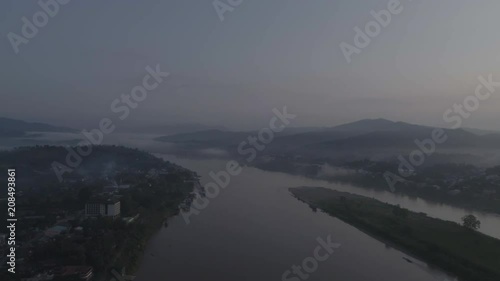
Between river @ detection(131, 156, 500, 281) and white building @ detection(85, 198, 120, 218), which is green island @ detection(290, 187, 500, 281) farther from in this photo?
white building @ detection(85, 198, 120, 218)

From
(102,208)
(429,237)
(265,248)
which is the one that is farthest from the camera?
(102,208)

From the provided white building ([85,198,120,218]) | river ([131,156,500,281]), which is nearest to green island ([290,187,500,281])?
river ([131,156,500,281])

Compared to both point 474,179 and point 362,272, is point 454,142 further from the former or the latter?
point 362,272

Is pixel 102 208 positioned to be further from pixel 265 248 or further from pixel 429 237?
pixel 429 237

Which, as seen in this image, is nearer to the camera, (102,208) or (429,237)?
(429,237)

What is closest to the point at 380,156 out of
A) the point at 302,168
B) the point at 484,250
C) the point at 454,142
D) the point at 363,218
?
the point at 302,168

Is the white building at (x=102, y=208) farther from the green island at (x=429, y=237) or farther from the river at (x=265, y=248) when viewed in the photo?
the green island at (x=429, y=237)

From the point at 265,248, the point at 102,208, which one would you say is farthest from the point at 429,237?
the point at 102,208
